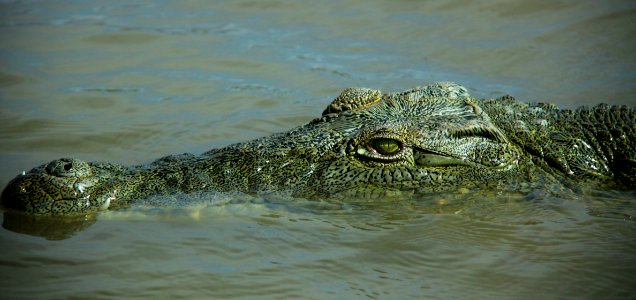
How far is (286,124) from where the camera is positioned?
25.4 ft

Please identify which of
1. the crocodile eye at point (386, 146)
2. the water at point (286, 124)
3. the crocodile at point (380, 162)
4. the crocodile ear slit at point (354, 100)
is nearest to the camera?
the water at point (286, 124)

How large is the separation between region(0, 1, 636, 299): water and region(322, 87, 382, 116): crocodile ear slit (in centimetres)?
85

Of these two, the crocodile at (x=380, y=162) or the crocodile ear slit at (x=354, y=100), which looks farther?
the crocodile ear slit at (x=354, y=100)

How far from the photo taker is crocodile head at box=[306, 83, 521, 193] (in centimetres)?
502

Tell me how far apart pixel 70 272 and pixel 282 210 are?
1.47 metres

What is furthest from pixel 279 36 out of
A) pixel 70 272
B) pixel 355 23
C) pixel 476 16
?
pixel 70 272

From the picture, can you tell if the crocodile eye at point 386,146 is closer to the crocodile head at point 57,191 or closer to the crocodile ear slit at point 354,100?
the crocodile ear slit at point 354,100

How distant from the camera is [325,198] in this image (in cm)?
505

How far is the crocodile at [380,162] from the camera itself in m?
4.81

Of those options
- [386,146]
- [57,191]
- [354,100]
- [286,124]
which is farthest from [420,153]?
[286,124]

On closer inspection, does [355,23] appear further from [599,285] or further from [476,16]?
[599,285]

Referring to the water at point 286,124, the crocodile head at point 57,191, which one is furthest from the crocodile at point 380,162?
the water at point 286,124

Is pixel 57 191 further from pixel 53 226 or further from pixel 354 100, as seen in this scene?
pixel 354 100

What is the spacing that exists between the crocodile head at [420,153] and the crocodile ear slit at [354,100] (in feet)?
0.85
